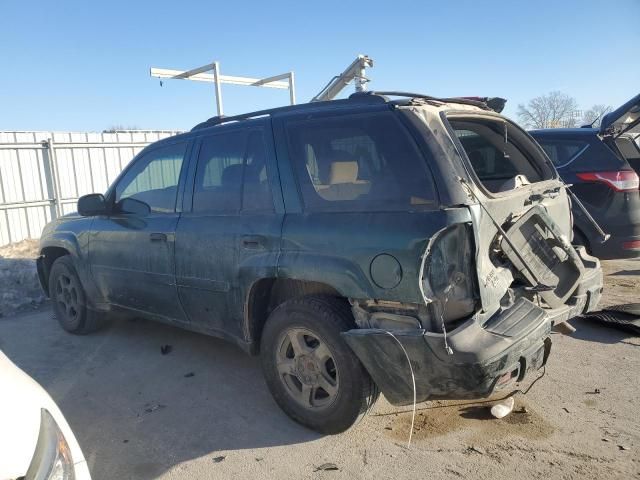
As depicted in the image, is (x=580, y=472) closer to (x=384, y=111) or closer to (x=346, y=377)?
(x=346, y=377)

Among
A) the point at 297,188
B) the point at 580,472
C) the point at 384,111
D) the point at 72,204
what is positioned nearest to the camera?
the point at 580,472

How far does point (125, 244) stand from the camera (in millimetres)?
4508

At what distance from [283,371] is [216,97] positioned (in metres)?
11.8

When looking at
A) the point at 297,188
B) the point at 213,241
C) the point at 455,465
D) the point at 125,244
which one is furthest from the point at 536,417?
the point at 125,244

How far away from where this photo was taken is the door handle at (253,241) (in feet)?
11.1

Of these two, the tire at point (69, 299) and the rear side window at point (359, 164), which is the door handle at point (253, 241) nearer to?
the rear side window at point (359, 164)

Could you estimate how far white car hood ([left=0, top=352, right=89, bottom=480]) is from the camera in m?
1.66

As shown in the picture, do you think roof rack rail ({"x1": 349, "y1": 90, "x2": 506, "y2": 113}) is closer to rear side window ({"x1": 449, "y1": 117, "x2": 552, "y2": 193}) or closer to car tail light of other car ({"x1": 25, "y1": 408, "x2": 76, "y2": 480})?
rear side window ({"x1": 449, "y1": 117, "x2": 552, "y2": 193})

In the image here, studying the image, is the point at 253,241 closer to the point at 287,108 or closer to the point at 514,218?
the point at 287,108

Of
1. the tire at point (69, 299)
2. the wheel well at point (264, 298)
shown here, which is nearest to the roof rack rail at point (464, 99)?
the wheel well at point (264, 298)

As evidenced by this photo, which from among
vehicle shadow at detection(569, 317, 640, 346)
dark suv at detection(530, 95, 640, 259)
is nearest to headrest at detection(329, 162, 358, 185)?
vehicle shadow at detection(569, 317, 640, 346)

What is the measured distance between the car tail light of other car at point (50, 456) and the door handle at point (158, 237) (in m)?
2.23

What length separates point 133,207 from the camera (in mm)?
4543

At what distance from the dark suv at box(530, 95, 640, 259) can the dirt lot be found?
142cm
